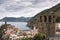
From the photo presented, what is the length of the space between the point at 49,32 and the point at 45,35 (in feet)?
1.87

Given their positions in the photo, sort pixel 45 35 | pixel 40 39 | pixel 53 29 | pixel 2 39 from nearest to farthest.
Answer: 1. pixel 40 39
2. pixel 45 35
3. pixel 53 29
4. pixel 2 39

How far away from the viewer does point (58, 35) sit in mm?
11820

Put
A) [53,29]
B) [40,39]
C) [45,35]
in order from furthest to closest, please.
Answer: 1. [53,29]
2. [45,35]
3. [40,39]

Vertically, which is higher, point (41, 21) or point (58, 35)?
point (41, 21)

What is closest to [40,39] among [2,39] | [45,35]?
[45,35]

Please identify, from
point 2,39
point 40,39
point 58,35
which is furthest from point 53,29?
point 2,39

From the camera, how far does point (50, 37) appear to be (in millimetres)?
11000

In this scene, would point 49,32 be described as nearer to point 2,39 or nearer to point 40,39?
point 40,39

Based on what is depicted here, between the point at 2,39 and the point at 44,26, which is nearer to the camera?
the point at 44,26

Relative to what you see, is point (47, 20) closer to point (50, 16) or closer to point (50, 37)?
point (50, 16)

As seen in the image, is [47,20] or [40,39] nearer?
[40,39]

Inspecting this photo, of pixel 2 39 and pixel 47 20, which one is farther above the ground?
pixel 47 20

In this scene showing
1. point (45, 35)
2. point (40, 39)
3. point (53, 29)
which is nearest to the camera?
point (40, 39)

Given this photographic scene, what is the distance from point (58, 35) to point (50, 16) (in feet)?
4.41
